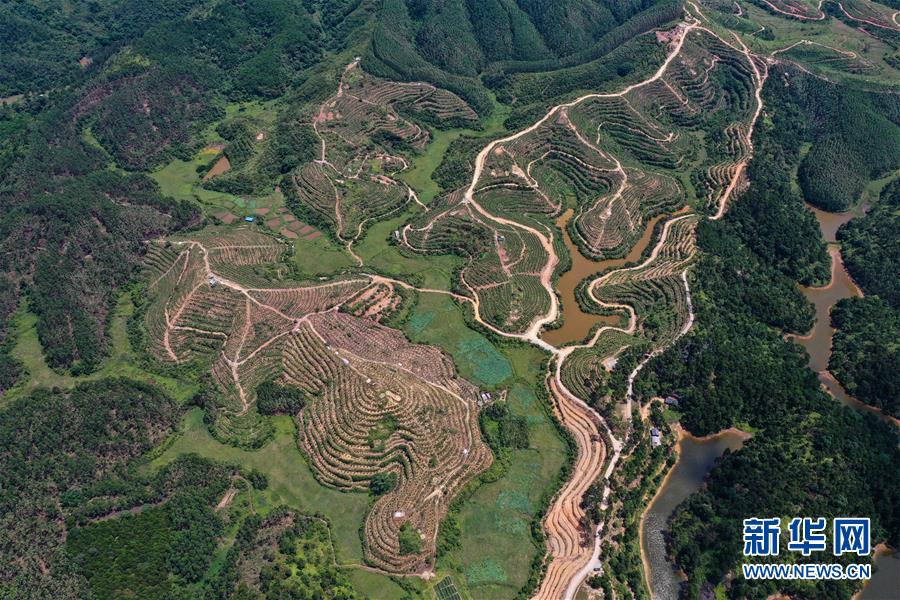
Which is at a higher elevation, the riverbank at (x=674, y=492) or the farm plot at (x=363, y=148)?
the farm plot at (x=363, y=148)

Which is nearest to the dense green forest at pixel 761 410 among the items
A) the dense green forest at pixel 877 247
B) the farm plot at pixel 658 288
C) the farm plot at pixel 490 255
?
the farm plot at pixel 658 288

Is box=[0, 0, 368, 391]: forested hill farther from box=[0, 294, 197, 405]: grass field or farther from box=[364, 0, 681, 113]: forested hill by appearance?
box=[364, 0, 681, 113]: forested hill

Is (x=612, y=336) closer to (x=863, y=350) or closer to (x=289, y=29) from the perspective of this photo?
(x=863, y=350)

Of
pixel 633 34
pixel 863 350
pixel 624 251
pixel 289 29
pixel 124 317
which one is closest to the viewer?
pixel 863 350

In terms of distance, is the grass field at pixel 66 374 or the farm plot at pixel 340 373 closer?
the farm plot at pixel 340 373

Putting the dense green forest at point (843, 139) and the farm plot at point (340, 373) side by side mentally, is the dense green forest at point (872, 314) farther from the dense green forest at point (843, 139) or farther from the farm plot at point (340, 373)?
the farm plot at point (340, 373)

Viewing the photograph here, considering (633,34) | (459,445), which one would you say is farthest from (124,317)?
(633,34)
